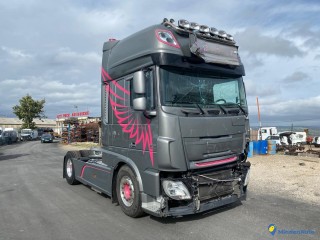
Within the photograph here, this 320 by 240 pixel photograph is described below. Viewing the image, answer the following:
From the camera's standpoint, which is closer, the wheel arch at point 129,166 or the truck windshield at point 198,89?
the truck windshield at point 198,89

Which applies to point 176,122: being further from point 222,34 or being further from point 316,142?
point 316,142

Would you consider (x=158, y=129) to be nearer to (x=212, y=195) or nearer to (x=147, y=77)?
(x=147, y=77)

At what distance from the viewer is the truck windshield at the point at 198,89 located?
5.05m

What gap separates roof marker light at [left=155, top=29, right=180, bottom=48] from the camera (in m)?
5.18

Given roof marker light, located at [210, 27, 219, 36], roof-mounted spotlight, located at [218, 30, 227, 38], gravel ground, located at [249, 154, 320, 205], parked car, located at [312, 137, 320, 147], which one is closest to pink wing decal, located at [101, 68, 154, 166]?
roof marker light, located at [210, 27, 219, 36]

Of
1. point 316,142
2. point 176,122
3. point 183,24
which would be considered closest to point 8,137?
point 316,142

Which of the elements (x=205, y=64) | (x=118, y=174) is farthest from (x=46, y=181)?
(x=205, y=64)

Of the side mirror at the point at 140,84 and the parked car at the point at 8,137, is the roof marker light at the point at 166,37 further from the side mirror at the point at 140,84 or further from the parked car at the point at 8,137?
the parked car at the point at 8,137

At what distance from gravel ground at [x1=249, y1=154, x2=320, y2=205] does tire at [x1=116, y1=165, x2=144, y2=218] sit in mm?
4075

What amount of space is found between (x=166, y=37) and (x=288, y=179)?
22.6 feet

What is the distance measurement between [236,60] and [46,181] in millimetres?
7134

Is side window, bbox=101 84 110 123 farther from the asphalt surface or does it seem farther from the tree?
the tree

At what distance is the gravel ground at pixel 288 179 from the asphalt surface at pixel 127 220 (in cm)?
65

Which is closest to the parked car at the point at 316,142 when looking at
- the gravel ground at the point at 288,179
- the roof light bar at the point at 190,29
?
the gravel ground at the point at 288,179
